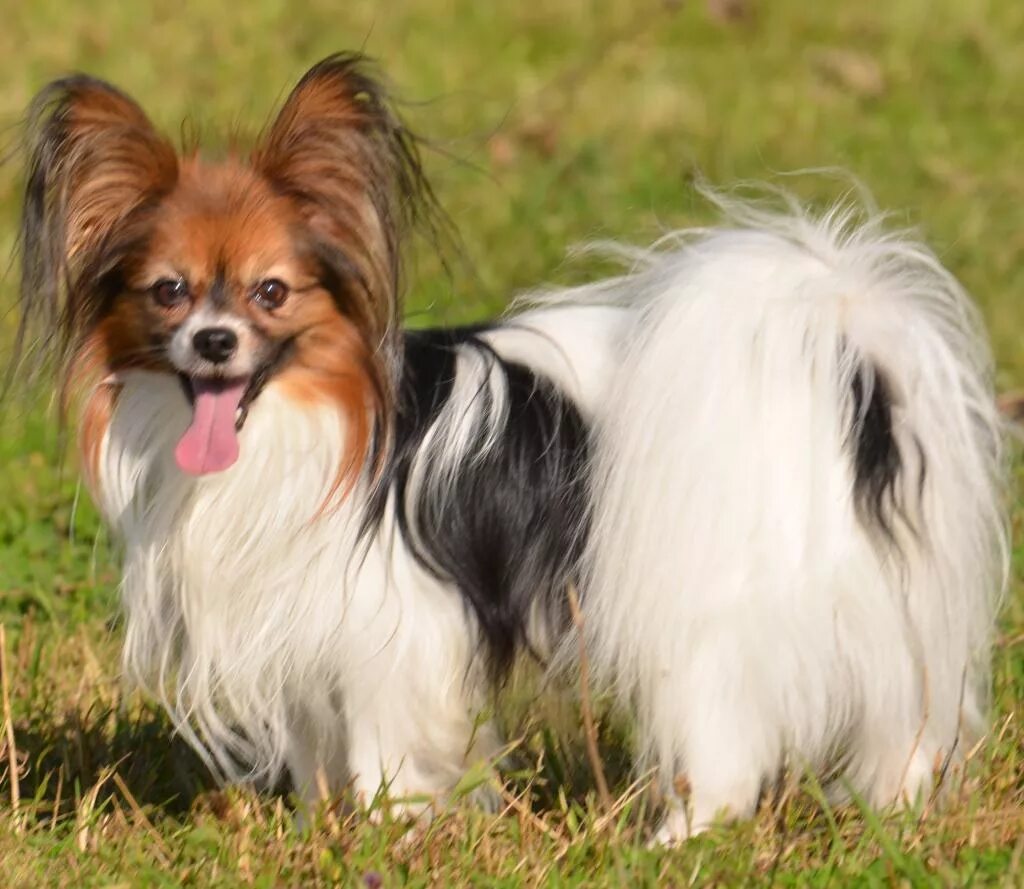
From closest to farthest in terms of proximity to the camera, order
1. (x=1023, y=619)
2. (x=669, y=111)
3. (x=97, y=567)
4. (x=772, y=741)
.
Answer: (x=772, y=741) < (x=1023, y=619) < (x=97, y=567) < (x=669, y=111)

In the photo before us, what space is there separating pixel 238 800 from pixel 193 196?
4.57ft

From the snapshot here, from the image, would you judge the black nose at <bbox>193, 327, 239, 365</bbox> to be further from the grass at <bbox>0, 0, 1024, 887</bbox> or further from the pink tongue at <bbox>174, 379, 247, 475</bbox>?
the grass at <bbox>0, 0, 1024, 887</bbox>

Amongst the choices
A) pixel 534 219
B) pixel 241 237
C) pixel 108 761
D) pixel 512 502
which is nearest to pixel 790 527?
pixel 512 502

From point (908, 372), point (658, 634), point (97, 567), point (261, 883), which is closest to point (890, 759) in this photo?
point (658, 634)

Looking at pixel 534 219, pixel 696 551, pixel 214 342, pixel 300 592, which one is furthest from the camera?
pixel 534 219

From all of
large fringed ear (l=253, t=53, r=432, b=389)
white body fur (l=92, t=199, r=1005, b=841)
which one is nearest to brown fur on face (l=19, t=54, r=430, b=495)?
large fringed ear (l=253, t=53, r=432, b=389)

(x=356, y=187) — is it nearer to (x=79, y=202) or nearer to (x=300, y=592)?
(x=79, y=202)

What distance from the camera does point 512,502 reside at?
4176 millimetres

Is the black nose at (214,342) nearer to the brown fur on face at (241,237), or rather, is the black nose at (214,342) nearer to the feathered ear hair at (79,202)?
the brown fur on face at (241,237)

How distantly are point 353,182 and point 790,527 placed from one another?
3.91ft

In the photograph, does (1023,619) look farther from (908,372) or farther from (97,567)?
(97,567)

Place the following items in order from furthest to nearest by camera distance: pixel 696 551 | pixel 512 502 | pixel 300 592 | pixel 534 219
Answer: pixel 534 219 → pixel 512 502 → pixel 300 592 → pixel 696 551

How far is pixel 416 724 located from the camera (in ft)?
13.6

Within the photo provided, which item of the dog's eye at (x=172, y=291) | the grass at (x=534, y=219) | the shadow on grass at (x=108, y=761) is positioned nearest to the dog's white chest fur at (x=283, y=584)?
the dog's eye at (x=172, y=291)
